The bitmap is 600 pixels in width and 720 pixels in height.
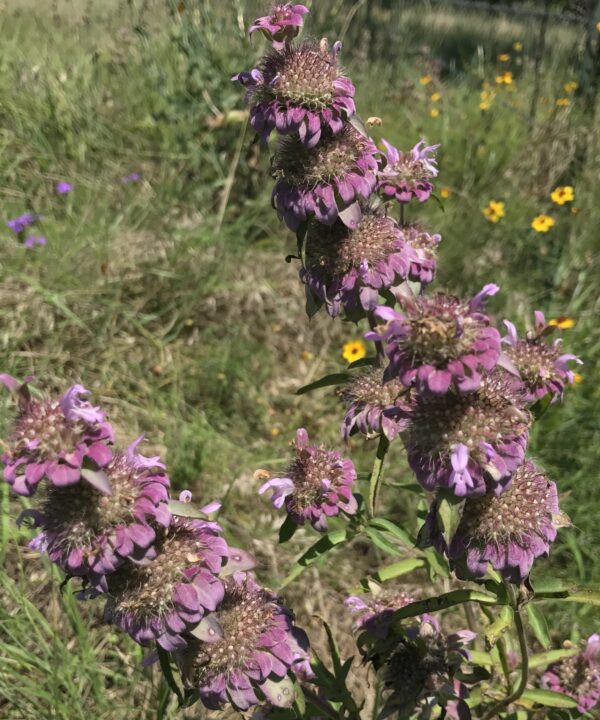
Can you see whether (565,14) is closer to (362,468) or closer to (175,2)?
(175,2)

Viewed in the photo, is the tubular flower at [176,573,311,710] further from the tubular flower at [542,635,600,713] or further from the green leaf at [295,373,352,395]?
the tubular flower at [542,635,600,713]

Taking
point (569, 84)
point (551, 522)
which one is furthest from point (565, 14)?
point (551, 522)

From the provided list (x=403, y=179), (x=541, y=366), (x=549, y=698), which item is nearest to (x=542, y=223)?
(x=403, y=179)

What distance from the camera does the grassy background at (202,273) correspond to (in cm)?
256

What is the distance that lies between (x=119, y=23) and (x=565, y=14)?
3.73m

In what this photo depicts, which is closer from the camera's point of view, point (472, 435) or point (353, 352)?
point (472, 435)

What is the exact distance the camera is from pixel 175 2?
4.59 meters

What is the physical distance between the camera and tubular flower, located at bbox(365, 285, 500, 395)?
3.35 ft

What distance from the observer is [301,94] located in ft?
4.83

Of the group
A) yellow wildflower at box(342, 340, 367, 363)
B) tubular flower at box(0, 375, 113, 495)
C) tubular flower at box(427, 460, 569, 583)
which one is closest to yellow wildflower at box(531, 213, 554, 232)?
yellow wildflower at box(342, 340, 367, 363)

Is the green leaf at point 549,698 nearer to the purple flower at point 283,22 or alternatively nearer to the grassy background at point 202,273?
the grassy background at point 202,273

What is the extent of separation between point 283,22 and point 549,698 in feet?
5.94

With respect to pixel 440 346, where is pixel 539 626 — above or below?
below

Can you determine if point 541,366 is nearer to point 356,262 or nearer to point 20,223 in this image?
point 356,262
